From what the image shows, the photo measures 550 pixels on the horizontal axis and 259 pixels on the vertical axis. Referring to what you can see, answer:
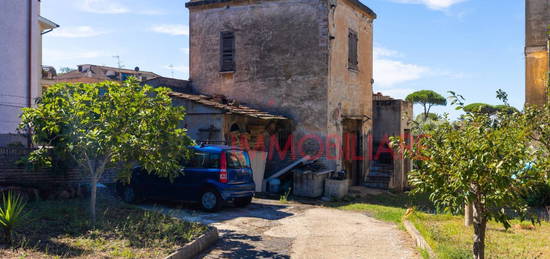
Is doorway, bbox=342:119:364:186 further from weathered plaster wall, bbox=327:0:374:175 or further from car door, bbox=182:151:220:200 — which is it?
car door, bbox=182:151:220:200

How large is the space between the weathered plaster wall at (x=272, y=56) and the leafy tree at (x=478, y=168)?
436 inches

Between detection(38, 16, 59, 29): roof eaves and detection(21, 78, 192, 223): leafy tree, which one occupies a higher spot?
detection(38, 16, 59, 29): roof eaves

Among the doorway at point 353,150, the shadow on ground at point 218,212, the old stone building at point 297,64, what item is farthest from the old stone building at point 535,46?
the shadow on ground at point 218,212

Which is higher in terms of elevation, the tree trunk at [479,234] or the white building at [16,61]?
the white building at [16,61]

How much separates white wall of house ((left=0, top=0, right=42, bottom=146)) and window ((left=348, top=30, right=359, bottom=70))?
11.7 metres

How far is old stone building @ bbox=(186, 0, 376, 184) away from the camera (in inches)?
663

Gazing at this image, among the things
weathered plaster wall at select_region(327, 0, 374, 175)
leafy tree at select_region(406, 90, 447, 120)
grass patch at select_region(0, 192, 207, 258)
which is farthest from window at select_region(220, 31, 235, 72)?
leafy tree at select_region(406, 90, 447, 120)

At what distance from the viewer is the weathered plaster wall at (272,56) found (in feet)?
55.3

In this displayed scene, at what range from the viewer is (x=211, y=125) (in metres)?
14.8

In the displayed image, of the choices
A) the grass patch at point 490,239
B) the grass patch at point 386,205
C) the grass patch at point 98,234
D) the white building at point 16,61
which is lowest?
the grass patch at point 386,205

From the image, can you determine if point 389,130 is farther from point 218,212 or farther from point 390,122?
point 218,212

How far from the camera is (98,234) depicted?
7.73m

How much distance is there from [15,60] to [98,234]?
1035cm

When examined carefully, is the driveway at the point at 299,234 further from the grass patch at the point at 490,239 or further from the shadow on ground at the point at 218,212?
the grass patch at the point at 490,239
